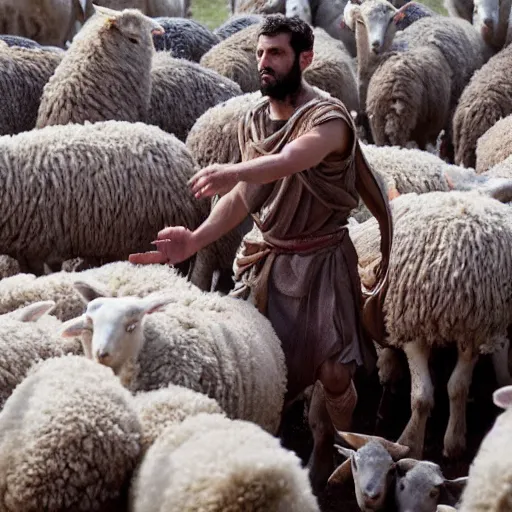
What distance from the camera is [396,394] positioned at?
17.9 feet

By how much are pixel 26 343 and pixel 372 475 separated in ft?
4.16

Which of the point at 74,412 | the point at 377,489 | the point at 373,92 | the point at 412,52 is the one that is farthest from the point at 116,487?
the point at 412,52

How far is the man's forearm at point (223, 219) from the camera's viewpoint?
4.34 meters

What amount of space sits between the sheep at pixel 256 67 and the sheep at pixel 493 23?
2.14 m

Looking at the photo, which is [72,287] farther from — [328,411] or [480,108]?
[480,108]

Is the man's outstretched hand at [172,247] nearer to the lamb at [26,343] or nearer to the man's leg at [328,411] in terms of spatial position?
the lamb at [26,343]

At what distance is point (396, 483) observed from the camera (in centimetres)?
A: 398

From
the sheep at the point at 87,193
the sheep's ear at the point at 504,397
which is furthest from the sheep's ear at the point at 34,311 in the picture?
the sheep's ear at the point at 504,397

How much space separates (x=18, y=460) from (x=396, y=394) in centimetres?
279

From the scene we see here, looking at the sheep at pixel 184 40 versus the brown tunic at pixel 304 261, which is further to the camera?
the sheep at pixel 184 40

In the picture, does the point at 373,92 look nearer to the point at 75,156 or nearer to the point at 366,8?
the point at 366,8

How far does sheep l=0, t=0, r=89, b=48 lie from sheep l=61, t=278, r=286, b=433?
7.36 meters

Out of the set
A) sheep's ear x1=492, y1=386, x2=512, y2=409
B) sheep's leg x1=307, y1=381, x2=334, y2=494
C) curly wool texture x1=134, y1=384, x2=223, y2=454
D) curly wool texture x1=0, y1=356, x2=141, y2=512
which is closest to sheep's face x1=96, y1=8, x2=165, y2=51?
sheep's leg x1=307, y1=381, x2=334, y2=494

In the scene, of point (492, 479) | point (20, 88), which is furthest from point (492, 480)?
point (20, 88)
